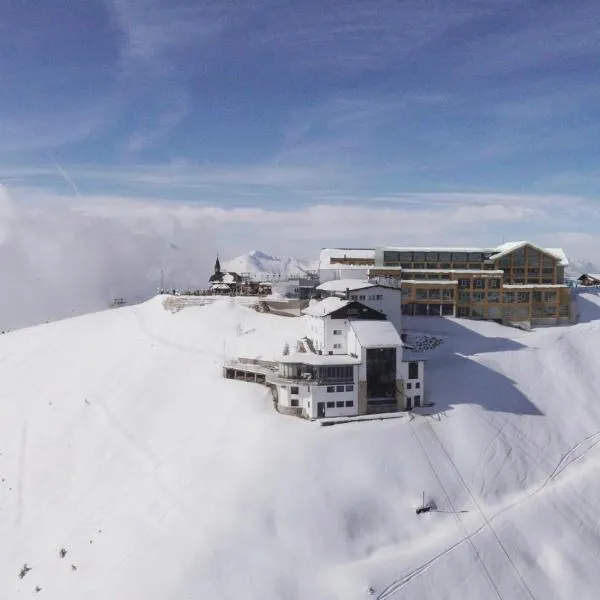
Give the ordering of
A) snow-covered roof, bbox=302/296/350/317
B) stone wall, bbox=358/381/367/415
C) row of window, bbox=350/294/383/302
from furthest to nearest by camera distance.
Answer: row of window, bbox=350/294/383/302 → snow-covered roof, bbox=302/296/350/317 → stone wall, bbox=358/381/367/415

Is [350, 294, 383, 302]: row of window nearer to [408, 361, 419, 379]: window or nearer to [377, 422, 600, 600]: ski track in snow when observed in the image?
[408, 361, 419, 379]: window

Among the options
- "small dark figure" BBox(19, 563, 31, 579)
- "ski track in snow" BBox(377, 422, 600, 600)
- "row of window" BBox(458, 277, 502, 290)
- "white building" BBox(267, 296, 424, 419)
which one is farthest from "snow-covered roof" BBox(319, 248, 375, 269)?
"small dark figure" BBox(19, 563, 31, 579)

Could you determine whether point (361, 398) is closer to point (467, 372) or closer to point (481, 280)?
point (467, 372)

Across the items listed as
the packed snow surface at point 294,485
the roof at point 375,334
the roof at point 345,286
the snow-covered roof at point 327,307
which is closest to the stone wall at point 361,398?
the packed snow surface at point 294,485

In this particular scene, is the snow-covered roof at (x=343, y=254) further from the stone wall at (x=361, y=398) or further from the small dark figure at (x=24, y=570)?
the small dark figure at (x=24, y=570)

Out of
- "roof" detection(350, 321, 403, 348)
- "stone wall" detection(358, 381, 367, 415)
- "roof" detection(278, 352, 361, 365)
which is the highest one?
"roof" detection(350, 321, 403, 348)

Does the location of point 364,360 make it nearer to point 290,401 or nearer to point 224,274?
point 290,401
